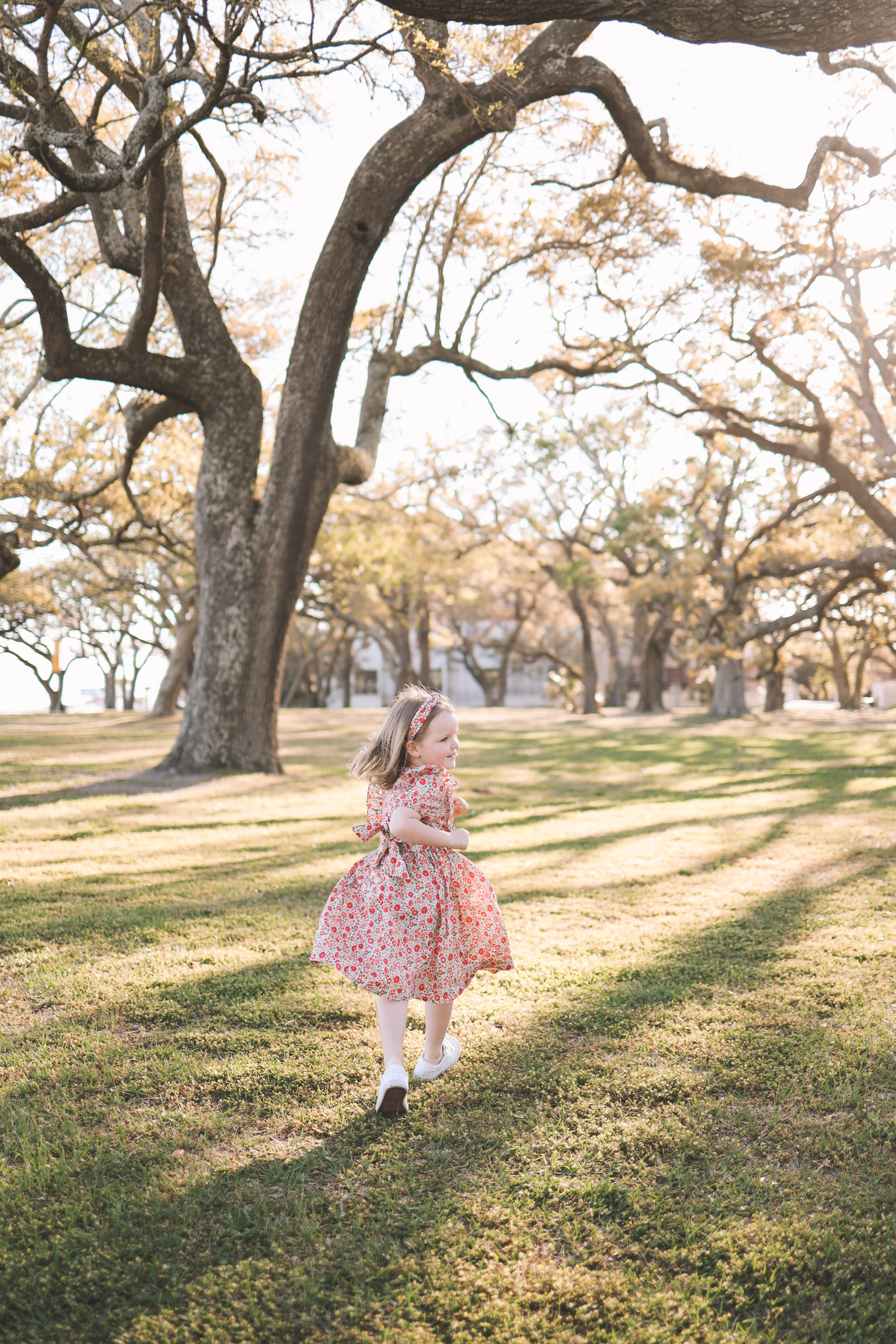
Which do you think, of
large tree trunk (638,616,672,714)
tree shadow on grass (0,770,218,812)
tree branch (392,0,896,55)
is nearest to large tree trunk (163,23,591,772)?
tree shadow on grass (0,770,218,812)

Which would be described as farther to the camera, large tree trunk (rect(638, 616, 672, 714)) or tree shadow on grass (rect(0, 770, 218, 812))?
large tree trunk (rect(638, 616, 672, 714))

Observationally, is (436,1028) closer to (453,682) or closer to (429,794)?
(429,794)

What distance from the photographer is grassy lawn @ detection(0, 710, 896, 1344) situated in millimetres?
2041

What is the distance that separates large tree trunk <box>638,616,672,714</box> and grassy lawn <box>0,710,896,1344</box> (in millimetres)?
26172

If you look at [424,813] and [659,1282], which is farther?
[424,813]

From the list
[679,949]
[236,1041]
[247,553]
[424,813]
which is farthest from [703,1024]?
[247,553]

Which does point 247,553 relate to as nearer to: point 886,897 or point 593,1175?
point 886,897

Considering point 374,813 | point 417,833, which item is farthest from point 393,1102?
point 374,813

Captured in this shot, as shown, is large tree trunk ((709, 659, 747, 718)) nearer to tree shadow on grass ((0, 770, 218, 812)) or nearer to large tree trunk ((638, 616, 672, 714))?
large tree trunk ((638, 616, 672, 714))

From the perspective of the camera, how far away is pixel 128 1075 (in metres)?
3.07

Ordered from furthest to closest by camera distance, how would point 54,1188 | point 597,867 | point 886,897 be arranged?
point 597,867 < point 886,897 < point 54,1188

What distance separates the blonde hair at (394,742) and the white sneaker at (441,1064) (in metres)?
0.94

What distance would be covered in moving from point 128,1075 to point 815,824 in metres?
6.77

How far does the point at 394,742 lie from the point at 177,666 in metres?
24.0
